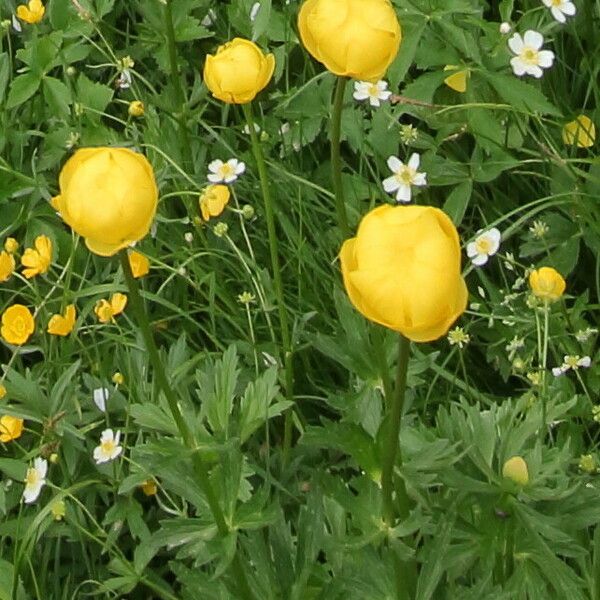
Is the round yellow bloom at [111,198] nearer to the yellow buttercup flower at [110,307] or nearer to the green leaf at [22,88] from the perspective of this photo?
the yellow buttercup flower at [110,307]

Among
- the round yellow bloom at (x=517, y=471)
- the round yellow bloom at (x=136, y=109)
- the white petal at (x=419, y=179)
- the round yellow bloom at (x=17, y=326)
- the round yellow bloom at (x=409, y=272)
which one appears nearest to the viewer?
the round yellow bloom at (x=409, y=272)

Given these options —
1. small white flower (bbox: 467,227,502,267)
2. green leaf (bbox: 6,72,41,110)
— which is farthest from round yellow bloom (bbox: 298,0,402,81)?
green leaf (bbox: 6,72,41,110)

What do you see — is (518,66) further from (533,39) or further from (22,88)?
(22,88)

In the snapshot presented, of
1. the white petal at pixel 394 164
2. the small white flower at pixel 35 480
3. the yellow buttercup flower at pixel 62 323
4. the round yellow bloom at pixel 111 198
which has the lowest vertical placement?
the small white flower at pixel 35 480

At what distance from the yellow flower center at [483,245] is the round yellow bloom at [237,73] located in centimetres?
40

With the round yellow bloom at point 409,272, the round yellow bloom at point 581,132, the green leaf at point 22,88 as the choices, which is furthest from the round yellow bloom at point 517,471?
the green leaf at point 22,88

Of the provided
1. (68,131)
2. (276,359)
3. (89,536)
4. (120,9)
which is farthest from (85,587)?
(120,9)

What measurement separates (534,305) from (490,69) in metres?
0.47

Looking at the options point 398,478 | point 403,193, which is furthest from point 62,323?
point 398,478

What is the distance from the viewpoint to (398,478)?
1.01m

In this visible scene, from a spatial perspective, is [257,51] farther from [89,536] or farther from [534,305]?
[89,536]

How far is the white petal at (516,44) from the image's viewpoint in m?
1.59

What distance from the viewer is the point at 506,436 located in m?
1.11

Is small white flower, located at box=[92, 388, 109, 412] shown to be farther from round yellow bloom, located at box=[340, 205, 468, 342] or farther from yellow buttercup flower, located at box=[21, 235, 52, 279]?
round yellow bloom, located at box=[340, 205, 468, 342]
